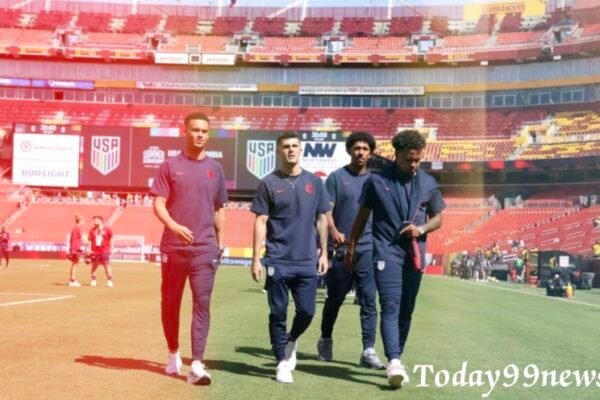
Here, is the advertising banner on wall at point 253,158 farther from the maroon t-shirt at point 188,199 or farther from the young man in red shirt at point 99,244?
the maroon t-shirt at point 188,199

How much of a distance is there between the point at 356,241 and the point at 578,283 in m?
23.3

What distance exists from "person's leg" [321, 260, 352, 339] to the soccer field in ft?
1.15

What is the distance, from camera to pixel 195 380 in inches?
238

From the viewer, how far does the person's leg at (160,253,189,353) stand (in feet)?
21.2

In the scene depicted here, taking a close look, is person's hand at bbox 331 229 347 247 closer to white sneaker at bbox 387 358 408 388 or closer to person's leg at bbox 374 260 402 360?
person's leg at bbox 374 260 402 360

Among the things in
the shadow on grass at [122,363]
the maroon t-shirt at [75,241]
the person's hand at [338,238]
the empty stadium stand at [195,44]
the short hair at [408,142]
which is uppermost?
the empty stadium stand at [195,44]

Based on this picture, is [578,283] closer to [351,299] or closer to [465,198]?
[351,299]

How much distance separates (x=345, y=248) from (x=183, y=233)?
1.82m

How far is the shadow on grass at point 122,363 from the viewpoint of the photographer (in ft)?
22.7

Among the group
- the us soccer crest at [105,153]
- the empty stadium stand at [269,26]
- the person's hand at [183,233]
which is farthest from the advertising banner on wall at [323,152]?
the person's hand at [183,233]

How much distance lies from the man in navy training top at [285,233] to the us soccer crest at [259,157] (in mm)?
43272

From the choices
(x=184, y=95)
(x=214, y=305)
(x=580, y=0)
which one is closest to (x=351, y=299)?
(x=214, y=305)

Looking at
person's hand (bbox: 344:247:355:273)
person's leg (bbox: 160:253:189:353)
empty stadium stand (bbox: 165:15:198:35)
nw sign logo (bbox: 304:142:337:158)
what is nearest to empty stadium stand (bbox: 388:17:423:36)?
empty stadium stand (bbox: 165:15:198:35)

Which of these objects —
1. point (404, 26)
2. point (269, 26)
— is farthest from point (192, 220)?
point (269, 26)
